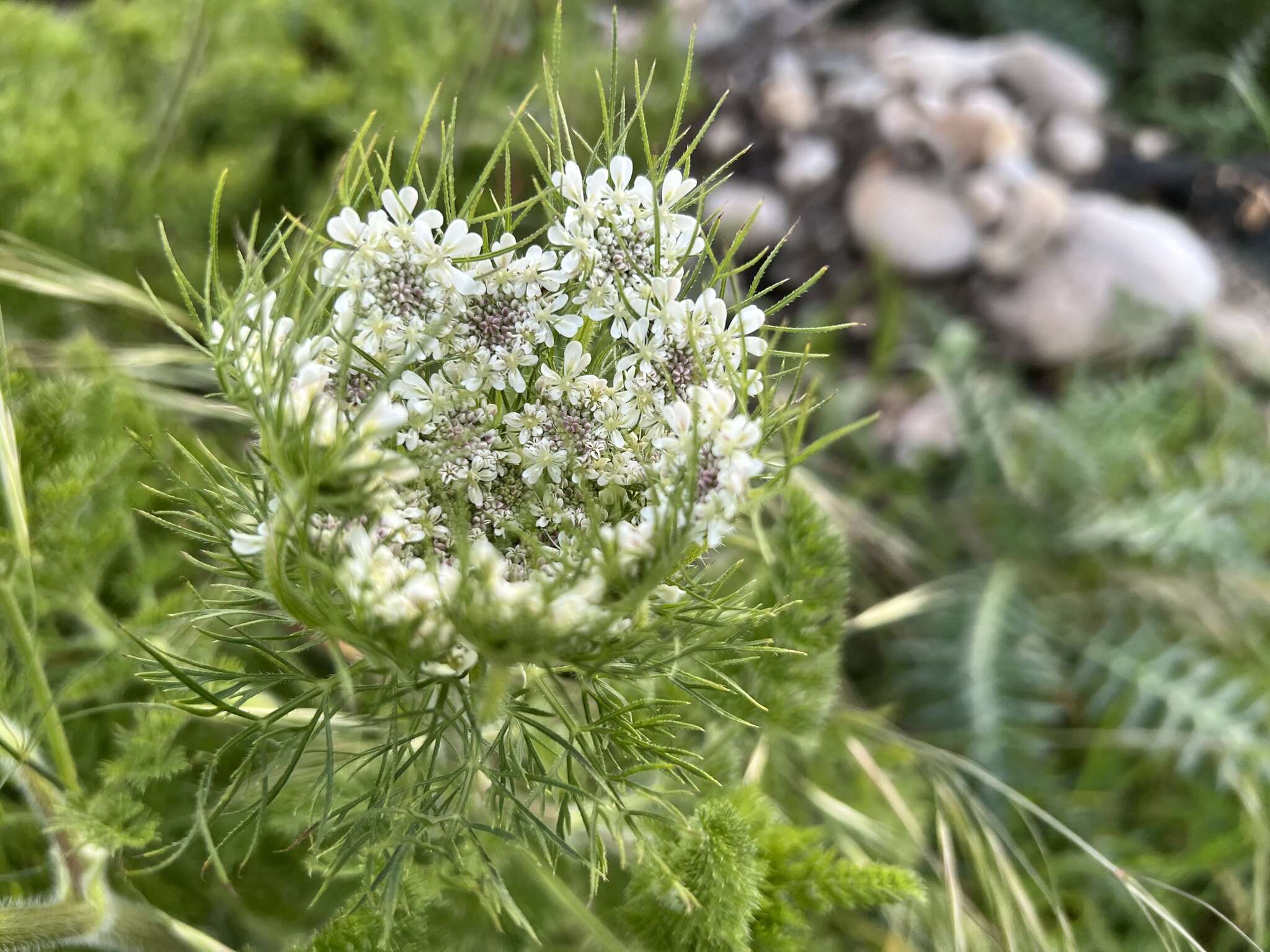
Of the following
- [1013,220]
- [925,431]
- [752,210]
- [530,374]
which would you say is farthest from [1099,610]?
[530,374]

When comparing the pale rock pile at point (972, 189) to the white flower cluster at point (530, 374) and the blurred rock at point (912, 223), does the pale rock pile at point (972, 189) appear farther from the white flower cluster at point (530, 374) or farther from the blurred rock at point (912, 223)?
the white flower cluster at point (530, 374)

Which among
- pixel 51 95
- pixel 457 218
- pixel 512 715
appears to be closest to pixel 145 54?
pixel 51 95

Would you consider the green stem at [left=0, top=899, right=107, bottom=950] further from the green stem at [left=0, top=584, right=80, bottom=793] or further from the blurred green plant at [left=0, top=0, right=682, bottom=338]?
the blurred green plant at [left=0, top=0, right=682, bottom=338]

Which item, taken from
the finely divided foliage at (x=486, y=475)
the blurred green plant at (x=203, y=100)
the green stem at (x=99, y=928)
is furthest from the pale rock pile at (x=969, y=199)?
the green stem at (x=99, y=928)

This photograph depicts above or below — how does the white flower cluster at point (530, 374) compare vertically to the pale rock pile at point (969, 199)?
below

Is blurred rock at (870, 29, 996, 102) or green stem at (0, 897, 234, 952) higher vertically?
blurred rock at (870, 29, 996, 102)

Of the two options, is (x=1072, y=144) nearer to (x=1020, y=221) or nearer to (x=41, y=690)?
(x=1020, y=221)

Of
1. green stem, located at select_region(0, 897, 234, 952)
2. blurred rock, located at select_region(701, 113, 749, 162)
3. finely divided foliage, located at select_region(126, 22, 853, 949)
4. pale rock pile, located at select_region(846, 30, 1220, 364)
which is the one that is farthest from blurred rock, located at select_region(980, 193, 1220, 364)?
green stem, located at select_region(0, 897, 234, 952)
